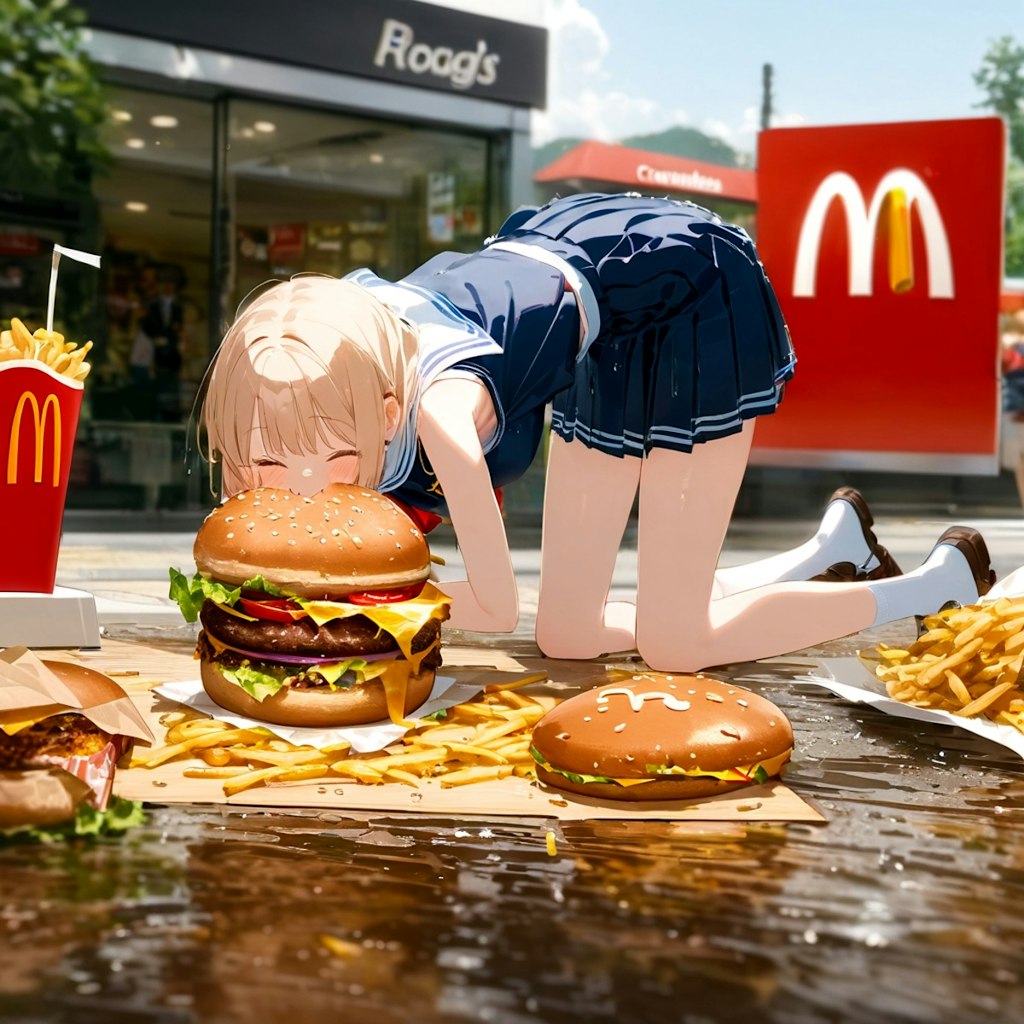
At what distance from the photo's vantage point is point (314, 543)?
9.50ft

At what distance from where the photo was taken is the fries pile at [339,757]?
2621 mm

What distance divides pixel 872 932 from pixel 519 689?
188 centimetres

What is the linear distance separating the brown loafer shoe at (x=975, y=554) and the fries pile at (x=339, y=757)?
1835 millimetres

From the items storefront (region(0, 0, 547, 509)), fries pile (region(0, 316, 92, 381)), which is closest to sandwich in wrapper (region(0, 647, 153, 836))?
fries pile (region(0, 316, 92, 381))

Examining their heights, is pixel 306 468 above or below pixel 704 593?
above

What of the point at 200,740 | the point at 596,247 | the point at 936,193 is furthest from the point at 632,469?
the point at 936,193

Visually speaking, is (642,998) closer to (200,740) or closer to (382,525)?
(200,740)

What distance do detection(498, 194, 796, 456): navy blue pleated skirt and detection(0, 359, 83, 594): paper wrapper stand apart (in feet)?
5.23

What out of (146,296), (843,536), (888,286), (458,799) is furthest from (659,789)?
(146,296)

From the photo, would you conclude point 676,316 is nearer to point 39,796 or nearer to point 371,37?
point 39,796

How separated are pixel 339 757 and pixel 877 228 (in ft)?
26.0

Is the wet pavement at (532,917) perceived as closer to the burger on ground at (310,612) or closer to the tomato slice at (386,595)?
the burger on ground at (310,612)

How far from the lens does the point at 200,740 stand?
9.00ft

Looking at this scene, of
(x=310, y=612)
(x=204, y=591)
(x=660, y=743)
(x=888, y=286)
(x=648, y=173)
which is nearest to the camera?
(x=660, y=743)
